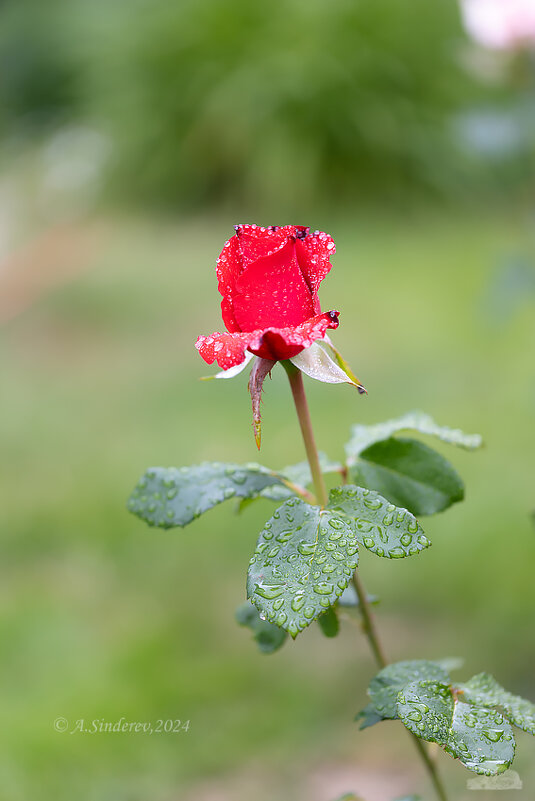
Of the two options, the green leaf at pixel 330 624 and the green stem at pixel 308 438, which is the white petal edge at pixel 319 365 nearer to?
the green stem at pixel 308 438

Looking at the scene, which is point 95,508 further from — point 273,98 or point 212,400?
point 273,98

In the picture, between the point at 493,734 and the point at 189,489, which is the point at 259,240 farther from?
the point at 493,734

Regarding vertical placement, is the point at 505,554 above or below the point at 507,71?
below

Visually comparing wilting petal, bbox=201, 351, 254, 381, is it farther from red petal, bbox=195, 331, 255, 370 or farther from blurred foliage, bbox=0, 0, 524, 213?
blurred foliage, bbox=0, 0, 524, 213

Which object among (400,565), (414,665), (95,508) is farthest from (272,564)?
(95,508)

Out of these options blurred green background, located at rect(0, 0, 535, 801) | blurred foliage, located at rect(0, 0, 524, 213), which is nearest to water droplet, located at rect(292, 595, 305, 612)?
blurred green background, located at rect(0, 0, 535, 801)

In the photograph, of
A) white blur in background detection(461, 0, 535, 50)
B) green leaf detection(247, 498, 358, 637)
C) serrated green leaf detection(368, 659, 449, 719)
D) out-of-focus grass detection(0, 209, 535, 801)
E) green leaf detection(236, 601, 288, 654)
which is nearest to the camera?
green leaf detection(247, 498, 358, 637)

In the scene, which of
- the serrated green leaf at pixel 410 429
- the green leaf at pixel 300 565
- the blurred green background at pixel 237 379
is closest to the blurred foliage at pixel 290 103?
the blurred green background at pixel 237 379
